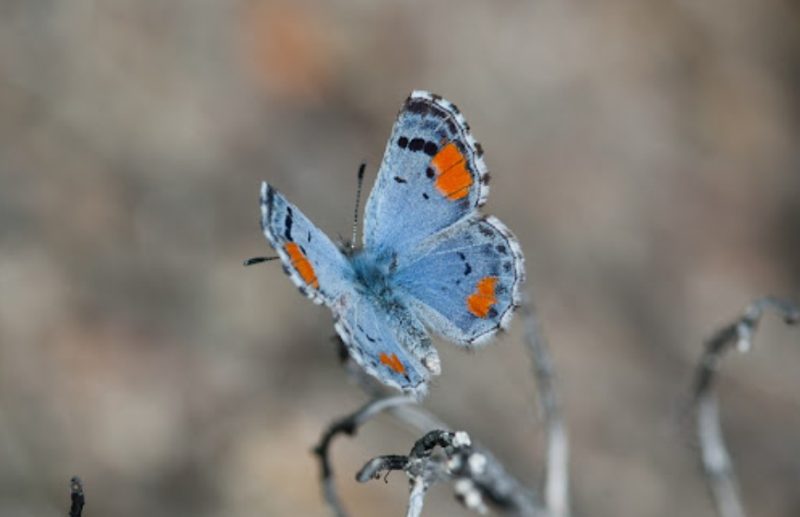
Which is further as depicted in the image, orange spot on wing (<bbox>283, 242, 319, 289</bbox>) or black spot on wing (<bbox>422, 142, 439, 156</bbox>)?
black spot on wing (<bbox>422, 142, 439, 156</bbox>)

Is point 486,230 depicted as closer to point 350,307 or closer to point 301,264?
point 350,307

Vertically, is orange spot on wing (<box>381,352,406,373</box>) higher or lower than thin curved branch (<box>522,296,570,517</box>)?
higher

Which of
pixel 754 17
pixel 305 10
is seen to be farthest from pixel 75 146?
pixel 754 17

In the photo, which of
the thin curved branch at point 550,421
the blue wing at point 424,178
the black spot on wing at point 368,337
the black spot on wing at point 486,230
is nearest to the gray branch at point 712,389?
the thin curved branch at point 550,421

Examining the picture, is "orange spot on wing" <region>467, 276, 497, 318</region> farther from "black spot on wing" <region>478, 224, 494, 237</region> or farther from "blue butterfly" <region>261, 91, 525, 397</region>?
"black spot on wing" <region>478, 224, 494, 237</region>

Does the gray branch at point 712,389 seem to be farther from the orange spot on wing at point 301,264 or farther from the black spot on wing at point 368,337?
the orange spot on wing at point 301,264

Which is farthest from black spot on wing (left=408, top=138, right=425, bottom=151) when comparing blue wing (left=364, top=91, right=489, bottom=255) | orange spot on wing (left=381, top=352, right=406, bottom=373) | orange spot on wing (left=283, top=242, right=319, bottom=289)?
orange spot on wing (left=381, top=352, right=406, bottom=373)

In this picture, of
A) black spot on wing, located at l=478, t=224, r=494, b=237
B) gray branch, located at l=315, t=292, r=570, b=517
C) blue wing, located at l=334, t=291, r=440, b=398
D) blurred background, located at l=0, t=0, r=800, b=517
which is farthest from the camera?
blurred background, located at l=0, t=0, r=800, b=517
